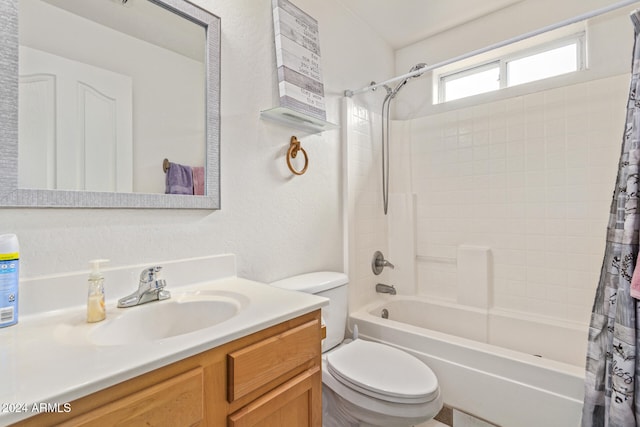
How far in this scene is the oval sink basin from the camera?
84cm

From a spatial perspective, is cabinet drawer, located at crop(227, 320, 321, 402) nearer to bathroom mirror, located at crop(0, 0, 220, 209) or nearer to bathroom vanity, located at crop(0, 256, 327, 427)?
bathroom vanity, located at crop(0, 256, 327, 427)

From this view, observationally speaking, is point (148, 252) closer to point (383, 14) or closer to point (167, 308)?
point (167, 308)

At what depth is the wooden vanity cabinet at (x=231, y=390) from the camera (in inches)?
21.0

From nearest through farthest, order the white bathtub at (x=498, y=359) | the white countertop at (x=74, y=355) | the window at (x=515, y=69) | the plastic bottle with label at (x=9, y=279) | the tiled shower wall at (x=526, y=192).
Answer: the white countertop at (x=74, y=355) < the plastic bottle with label at (x=9, y=279) < the white bathtub at (x=498, y=359) < the tiled shower wall at (x=526, y=192) < the window at (x=515, y=69)

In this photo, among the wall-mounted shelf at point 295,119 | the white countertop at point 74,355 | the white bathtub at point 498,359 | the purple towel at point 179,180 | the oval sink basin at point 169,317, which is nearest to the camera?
the white countertop at point 74,355

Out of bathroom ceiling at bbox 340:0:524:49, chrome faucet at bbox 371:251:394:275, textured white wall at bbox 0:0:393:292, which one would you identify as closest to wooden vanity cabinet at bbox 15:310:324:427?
textured white wall at bbox 0:0:393:292

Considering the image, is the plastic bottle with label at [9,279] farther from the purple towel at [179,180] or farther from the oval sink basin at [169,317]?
the purple towel at [179,180]

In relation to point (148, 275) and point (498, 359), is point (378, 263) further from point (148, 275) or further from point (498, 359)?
point (148, 275)

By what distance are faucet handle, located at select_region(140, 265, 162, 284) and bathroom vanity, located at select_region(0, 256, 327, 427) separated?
0.08m

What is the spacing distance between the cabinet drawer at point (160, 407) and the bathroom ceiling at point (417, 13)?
2.24 meters

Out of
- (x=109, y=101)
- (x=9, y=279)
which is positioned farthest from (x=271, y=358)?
(x=109, y=101)

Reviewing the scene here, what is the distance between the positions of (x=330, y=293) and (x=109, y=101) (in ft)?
3.95

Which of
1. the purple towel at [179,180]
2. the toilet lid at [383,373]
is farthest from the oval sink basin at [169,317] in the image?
the toilet lid at [383,373]

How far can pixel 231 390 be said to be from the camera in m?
0.71
